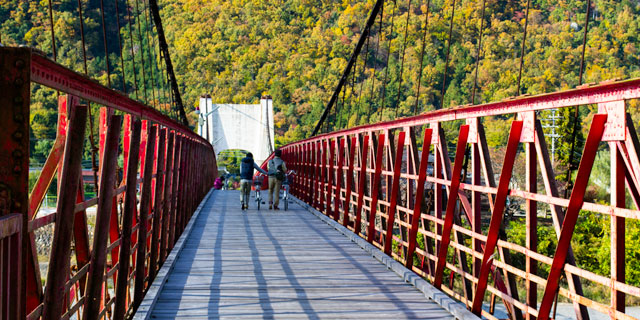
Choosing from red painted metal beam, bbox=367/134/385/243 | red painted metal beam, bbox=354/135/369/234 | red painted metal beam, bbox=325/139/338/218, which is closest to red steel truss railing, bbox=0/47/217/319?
red painted metal beam, bbox=367/134/385/243

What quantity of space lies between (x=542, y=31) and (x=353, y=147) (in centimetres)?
3797

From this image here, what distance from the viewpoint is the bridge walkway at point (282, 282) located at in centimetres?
415

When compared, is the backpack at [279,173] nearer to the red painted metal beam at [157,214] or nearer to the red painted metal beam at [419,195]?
the red painted metal beam at [157,214]

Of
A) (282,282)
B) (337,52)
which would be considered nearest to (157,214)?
(282,282)

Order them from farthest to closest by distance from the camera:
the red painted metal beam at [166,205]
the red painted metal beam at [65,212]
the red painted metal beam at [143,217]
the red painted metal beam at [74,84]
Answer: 1. the red painted metal beam at [166,205]
2. the red painted metal beam at [143,217]
3. the red painted metal beam at [65,212]
4. the red painted metal beam at [74,84]

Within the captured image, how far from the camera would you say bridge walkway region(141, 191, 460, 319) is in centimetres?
415

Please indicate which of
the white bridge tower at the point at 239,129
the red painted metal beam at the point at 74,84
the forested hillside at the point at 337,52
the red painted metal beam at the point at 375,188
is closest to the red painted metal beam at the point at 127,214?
the red painted metal beam at the point at 74,84

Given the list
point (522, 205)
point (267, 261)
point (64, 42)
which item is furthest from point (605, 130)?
point (522, 205)

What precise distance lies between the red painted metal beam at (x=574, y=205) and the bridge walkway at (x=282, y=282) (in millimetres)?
1081

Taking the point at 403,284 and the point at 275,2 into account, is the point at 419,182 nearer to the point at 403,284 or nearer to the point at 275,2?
the point at 403,284

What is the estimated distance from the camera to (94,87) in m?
2.84

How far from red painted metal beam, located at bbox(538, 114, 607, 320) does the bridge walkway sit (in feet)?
3.55

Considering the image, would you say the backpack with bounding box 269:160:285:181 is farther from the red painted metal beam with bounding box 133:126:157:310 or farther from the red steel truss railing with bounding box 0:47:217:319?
the red steel truss railing with bounding box 0:47:217:319

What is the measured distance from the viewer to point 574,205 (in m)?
2.76
